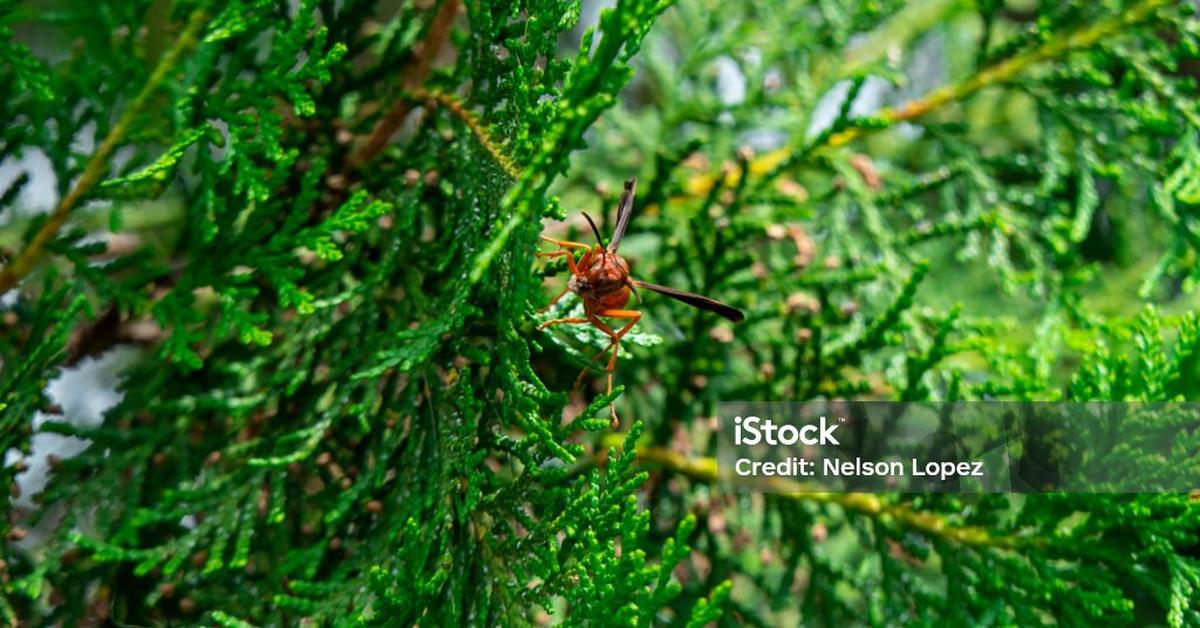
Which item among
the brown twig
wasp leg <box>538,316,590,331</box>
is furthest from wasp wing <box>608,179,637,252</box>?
the brown twig

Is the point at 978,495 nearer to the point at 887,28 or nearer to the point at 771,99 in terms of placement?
the point at 771,99

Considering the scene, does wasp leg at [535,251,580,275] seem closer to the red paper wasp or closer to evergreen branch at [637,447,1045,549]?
the red paper wasp

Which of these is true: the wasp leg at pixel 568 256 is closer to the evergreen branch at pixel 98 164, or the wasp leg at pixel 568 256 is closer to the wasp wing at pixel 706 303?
the wasp wing at pixel 706 303

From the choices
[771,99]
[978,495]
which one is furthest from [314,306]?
A: [771,99]

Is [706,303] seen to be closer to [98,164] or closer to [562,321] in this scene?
A: [562,321]

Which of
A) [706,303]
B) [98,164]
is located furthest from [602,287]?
[98,164]

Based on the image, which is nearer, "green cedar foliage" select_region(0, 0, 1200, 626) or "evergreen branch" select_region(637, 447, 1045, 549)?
"green cedar foliage" select_region(0, 0, 1200, 626)
